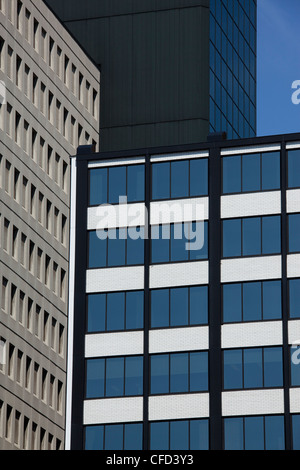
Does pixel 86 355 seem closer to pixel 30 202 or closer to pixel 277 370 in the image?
pixel 277 370

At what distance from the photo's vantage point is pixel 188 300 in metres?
82.0

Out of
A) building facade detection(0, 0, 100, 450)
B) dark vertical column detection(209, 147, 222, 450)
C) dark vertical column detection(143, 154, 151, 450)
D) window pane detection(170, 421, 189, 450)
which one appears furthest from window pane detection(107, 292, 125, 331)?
building facade detection(0, 0, 100, 450)

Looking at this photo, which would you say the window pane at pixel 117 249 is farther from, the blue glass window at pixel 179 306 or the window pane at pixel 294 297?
the window pane at pixel 294 297

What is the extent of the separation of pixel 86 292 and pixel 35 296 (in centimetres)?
1845

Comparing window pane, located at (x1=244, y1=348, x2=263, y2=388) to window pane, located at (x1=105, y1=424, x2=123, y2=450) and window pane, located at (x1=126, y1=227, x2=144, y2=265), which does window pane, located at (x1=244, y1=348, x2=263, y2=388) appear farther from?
window pane, located at (x1=126, y1=227, x2=144, y2=265)

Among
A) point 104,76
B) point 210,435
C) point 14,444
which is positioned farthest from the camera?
point 104,76

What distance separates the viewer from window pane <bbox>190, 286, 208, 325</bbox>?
81500 mm

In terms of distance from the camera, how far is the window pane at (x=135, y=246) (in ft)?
275

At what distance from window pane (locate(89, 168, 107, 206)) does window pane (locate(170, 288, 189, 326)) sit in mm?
8031

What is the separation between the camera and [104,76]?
4660 inches

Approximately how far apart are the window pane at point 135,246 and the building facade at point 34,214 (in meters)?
15.3

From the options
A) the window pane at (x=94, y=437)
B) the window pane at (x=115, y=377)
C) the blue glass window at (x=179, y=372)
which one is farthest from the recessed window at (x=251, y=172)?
the window pane at (x=94, y=437)

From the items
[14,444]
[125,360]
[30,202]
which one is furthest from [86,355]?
[30,202]

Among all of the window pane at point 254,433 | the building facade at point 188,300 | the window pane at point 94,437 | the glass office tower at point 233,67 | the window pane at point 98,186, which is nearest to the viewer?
the window pane at point 254,433
